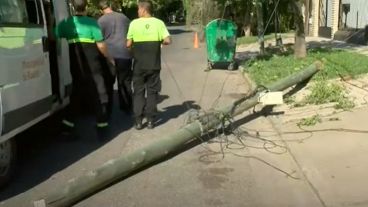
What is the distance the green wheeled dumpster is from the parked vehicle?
878 centimetres

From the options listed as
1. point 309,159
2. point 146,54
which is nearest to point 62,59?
point 146,54

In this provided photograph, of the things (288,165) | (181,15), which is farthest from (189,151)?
(181,15)

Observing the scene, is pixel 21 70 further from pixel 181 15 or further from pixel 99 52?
pixel 181 15

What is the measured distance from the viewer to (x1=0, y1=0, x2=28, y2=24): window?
6.33 meters

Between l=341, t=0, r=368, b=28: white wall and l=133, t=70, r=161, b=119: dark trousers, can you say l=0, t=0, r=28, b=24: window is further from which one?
l=341, t=0, r=368, b=28: white wall

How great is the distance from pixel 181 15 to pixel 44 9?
88.0 m

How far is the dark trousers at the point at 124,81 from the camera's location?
10219mm

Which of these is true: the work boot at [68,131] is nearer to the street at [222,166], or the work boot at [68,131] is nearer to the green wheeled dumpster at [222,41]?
the street at [222,166]

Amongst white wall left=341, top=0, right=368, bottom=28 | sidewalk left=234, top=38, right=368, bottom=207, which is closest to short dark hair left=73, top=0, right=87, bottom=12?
sidewalk left=234, top=38, right=368, bottom=207

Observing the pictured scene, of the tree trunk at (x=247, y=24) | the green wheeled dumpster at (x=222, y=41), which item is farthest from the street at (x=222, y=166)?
the tree trunk at (x=247, y=24)

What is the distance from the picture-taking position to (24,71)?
670cm

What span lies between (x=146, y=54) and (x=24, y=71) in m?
2.71

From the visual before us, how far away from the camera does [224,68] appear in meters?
17.4

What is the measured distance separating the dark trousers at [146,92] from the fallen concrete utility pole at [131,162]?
113cm
